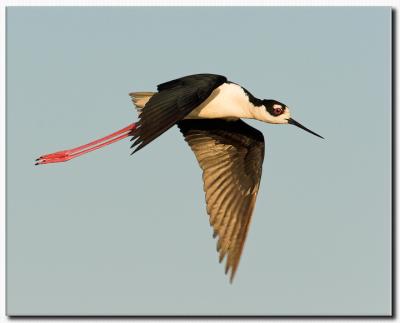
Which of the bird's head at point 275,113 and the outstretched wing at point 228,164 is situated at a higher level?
the bird's head at point 275,113

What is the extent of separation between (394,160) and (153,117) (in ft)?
7.18

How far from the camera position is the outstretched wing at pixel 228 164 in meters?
7.74

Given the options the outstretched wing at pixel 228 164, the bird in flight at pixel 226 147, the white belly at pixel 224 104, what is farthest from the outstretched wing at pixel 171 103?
the outstretched wing at pixel 228 164

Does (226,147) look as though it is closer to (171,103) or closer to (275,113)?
(275,113)

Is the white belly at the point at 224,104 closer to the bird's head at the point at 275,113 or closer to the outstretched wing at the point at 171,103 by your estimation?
the bird's head at the point at 275,113

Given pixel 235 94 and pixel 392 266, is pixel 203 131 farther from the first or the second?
pixel 392 266

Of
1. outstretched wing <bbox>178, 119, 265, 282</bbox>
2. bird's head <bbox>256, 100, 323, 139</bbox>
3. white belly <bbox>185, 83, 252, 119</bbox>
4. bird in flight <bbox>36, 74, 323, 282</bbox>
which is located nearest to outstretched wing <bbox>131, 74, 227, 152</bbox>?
bird in flight <bbox>36, 74, 323, 282</bbox>

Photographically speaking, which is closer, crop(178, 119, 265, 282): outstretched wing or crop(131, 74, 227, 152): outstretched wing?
crop(131, 74, 227, 152): outstretched wing

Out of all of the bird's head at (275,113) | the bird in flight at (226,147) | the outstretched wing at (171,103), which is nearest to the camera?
the outstretched wing at (171,103)

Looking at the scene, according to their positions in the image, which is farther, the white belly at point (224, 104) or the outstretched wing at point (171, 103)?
the white belly at point (224, 104)

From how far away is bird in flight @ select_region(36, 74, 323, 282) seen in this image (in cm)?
752

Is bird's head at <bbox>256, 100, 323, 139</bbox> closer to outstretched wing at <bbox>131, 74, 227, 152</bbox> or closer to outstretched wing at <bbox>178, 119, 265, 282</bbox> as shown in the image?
outstretched wing at <bbox>178, 119, 265, 282</bbox>

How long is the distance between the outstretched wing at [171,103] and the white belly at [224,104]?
1.07 feet

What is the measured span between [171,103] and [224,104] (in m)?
1.20
